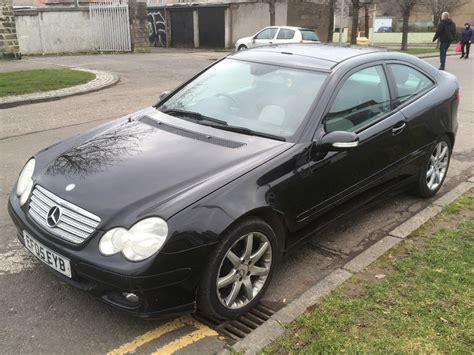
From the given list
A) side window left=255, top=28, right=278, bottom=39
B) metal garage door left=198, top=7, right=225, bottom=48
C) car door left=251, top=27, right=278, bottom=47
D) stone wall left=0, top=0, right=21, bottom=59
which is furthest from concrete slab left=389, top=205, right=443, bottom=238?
metal garage door left=198, top=7, right=225, bottom=48

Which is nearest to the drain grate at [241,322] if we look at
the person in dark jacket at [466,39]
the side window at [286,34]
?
the side window at [286,34]

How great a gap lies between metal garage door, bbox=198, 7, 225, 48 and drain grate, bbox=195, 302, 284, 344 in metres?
28.7

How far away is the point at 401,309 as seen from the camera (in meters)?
3.05

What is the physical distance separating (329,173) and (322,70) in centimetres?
88

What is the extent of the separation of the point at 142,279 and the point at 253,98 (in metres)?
1.86

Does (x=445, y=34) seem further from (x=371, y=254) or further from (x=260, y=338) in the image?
(x=260, y=338)

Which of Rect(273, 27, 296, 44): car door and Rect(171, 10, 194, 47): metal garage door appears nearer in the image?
Rect(273, 27, 296, 44): car door

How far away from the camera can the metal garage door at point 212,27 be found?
30141 mm

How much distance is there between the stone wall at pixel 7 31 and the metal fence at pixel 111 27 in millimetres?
7370

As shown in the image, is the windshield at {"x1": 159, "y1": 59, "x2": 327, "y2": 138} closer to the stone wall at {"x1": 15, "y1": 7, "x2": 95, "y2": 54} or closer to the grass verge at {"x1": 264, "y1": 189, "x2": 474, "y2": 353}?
the grass verge at {"x1": 264, "y1": 189, "x2": 474, "y2": 353}

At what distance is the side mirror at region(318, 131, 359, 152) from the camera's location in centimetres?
333

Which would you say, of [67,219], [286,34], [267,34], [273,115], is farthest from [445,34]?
[67,219]

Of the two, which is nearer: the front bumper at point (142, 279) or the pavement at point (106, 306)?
the front bumper at point (142, 279)

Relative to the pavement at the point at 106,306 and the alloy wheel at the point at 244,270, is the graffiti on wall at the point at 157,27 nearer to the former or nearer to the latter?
the pavement at the point at 106,306
